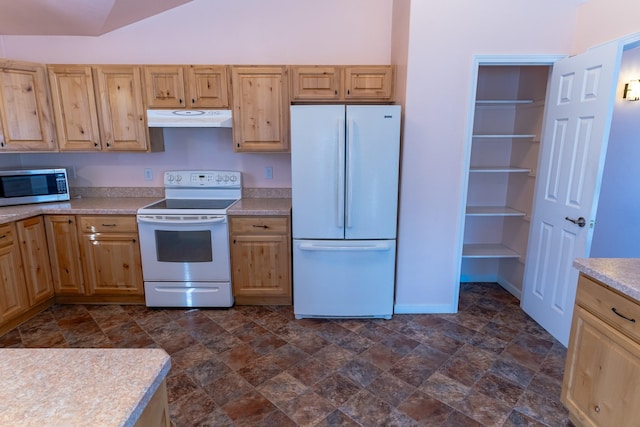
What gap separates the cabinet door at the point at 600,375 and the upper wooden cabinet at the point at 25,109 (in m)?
4.05

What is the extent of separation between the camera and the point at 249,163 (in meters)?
3.46

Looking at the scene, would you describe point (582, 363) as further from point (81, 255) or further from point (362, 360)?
point (81, 255)

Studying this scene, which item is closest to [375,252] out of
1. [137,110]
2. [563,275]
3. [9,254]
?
[563,275]

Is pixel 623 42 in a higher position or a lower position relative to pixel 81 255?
higher

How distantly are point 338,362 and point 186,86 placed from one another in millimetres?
2536

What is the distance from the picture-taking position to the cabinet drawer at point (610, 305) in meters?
1.40

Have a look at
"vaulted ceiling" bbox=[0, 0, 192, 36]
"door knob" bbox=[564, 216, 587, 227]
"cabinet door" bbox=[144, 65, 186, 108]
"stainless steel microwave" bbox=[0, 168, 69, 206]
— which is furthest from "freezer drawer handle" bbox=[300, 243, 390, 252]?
"vaulted ceiling" bbox=[0, 0, 192, 36]

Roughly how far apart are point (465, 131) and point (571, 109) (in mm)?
681

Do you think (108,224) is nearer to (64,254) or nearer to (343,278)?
(64,254)

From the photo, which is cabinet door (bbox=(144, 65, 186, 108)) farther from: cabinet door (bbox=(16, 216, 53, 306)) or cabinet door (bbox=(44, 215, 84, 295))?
cabinet door (bbox=(16, 216, 53, 306))

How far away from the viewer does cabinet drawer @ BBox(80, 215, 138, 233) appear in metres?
2.93

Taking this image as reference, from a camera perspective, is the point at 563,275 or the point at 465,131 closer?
the point at 563,275

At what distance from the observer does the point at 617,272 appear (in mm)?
1540

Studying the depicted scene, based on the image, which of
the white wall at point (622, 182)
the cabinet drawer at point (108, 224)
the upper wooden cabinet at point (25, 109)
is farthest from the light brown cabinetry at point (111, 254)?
the white wall at point (622, 182)
